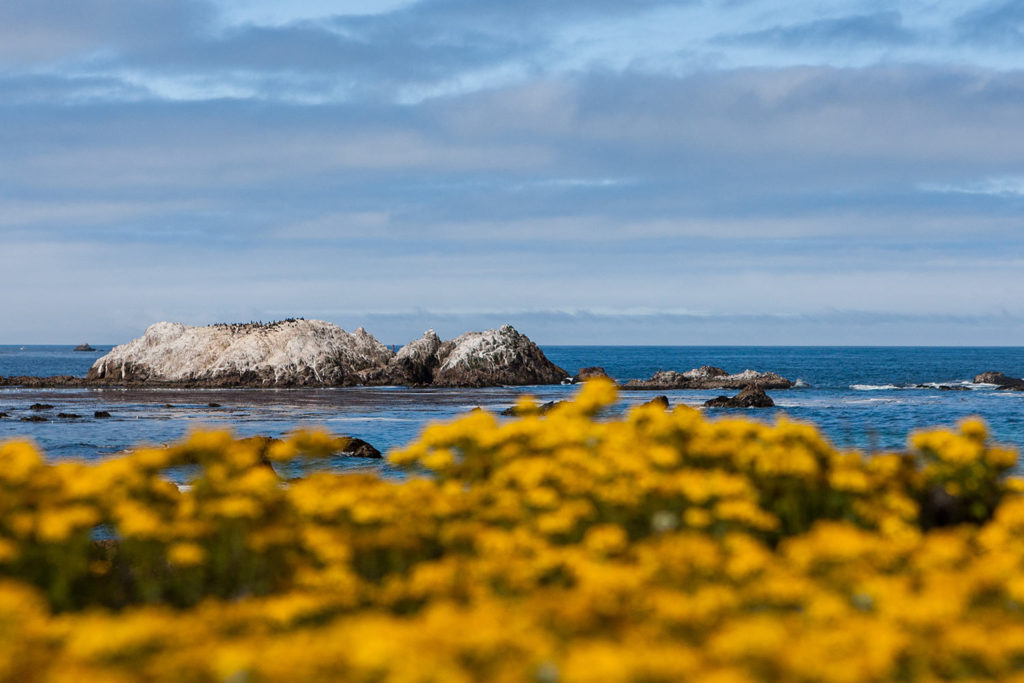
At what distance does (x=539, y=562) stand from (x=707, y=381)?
68.8 meters

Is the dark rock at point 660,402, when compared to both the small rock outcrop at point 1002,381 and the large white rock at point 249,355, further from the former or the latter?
the small rock outcrop at point 1002,381

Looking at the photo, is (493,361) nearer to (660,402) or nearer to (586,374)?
(586,374)

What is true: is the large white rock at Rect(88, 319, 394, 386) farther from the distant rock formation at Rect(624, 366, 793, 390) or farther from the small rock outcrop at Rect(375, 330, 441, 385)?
the distant rock formation at Rect(624, 366, 793, 390)

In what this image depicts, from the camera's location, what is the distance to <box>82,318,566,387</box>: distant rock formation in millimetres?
75625

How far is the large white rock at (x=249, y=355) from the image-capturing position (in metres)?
75.4

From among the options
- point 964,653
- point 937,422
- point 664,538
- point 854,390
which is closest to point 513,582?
point 664,538

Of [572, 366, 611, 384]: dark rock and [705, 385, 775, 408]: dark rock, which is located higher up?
[572, 366, 611, 384]: dark rock

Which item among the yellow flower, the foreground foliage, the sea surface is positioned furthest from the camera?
the sea surface

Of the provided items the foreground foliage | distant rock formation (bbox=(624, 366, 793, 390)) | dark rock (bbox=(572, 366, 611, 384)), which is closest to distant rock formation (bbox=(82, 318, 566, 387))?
dark rock (bbox=(572, 366, 611, 384))

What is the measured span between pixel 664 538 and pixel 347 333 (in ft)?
254

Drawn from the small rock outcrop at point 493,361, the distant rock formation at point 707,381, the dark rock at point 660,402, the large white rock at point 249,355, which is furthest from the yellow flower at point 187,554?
the large white rock at point 249,355

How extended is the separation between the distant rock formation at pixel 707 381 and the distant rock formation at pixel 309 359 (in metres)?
10.4

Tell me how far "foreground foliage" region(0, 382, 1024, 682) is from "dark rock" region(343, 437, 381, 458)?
60.2ft

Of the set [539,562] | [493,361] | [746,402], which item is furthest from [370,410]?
[539,562]
